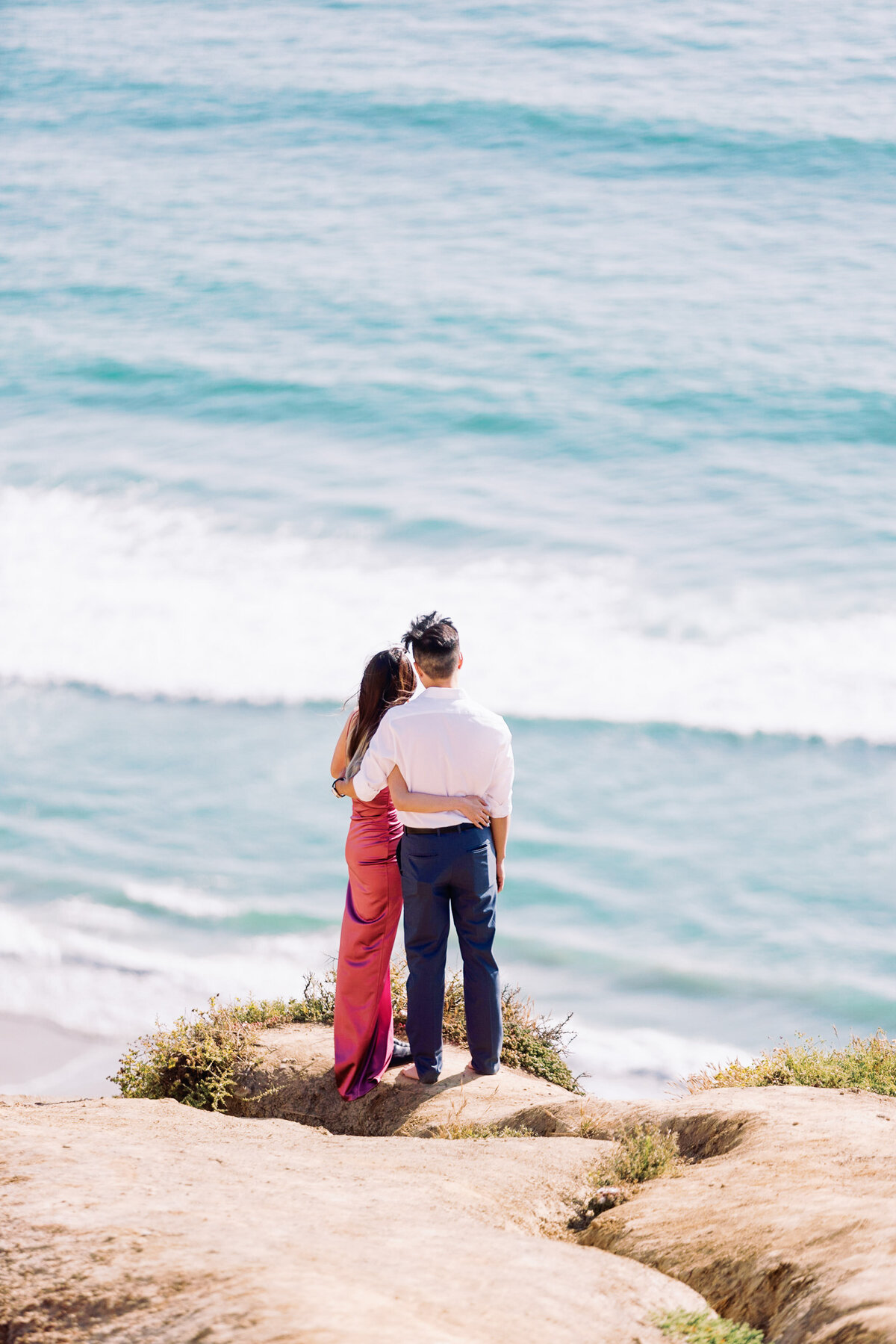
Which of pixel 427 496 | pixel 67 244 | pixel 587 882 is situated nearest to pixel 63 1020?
pixel 587 882

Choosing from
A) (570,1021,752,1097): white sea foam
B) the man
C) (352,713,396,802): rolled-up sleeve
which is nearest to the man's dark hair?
the man

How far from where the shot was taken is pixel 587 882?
949 cm

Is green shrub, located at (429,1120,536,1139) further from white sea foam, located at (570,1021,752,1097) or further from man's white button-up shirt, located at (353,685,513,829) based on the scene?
white sea foam, located at (570,1021,752,1097)

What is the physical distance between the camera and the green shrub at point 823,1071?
5336 mm

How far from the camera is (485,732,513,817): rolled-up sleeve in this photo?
490 cm

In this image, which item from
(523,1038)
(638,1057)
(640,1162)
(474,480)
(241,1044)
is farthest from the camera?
(474,480)

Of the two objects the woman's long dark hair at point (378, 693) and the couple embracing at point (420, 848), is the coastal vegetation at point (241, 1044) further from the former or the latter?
the woman's long dark hair at point (378, 693)

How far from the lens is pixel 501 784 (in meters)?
4.96

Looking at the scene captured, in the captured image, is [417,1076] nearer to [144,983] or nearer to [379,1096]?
[379,1096]

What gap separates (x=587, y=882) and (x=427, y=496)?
8509mm

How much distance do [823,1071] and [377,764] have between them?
2465 mm

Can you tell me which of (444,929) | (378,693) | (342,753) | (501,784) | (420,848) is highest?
(378,693)

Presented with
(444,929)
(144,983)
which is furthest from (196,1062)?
(144,983)

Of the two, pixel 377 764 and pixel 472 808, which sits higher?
pixel 377 764
